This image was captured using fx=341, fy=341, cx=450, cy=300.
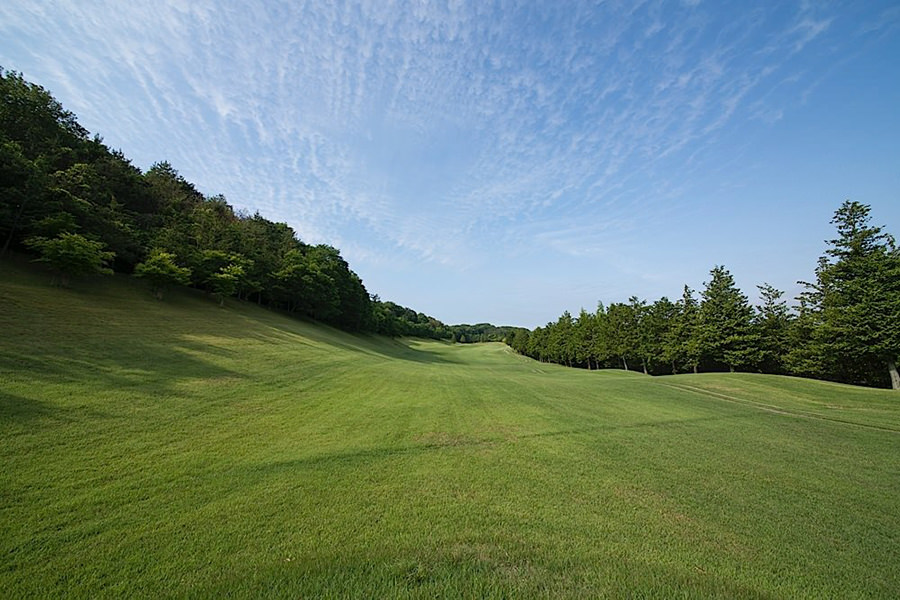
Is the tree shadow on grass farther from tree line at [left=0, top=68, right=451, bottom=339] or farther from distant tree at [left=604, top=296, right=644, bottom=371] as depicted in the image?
distant tree at [left=604, top=296, right=644, bottom=371]

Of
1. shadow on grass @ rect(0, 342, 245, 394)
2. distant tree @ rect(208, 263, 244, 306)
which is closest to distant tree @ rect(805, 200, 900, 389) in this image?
shadow on grass @ rect(0, 342, 245, 394)

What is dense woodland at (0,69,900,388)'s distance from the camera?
19.6 m

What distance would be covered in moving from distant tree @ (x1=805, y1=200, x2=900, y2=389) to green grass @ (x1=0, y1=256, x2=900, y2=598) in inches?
587

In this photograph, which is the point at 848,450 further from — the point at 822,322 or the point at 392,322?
the point at 392,322

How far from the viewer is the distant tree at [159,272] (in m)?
23.4

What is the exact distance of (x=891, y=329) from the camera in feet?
63.5

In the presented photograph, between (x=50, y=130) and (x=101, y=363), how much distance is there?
114 ft

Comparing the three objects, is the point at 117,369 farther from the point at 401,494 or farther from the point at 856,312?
the point at 856,312

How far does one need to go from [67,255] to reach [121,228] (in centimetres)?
678

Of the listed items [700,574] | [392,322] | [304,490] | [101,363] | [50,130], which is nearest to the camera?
[700,574]

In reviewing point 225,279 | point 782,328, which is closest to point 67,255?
point 225,279

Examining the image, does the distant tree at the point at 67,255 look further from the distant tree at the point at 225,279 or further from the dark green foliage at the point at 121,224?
the distant tree at the point at 225,279

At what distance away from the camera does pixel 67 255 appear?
1809 cm

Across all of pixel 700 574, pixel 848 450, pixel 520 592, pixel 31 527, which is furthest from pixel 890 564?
pixel 31 527
